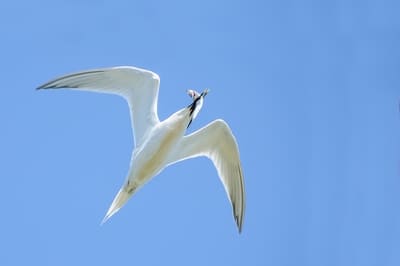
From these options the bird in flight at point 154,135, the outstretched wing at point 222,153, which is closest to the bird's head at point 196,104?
the bird in flight at point 154,135

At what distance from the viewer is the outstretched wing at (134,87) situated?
12583 millimetres

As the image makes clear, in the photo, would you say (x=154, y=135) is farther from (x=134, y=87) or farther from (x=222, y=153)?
(x=222, y=153)

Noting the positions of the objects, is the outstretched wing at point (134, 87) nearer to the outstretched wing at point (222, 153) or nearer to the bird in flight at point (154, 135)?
the bird in flight at point (154, 135)

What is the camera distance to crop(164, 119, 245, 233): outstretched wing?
1284cm

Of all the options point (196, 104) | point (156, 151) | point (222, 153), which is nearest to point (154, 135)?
point (156, 151)

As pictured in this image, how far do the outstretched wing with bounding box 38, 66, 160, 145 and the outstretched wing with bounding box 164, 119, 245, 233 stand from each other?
0.60 meters

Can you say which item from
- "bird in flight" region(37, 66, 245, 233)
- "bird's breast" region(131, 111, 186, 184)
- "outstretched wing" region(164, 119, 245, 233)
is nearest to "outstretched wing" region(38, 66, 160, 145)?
"bird in flight" region(37, 66, 245, 233)

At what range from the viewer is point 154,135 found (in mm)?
12383

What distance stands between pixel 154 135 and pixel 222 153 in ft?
4.19

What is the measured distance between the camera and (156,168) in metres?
12.3

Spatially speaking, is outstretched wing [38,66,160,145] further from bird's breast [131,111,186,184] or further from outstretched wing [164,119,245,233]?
outstretched wing [164,119,245,233]

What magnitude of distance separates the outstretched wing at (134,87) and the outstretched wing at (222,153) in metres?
0.60

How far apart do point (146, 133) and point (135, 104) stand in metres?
0.49

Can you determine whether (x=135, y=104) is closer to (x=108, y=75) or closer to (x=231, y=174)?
(x=108, y=75)
